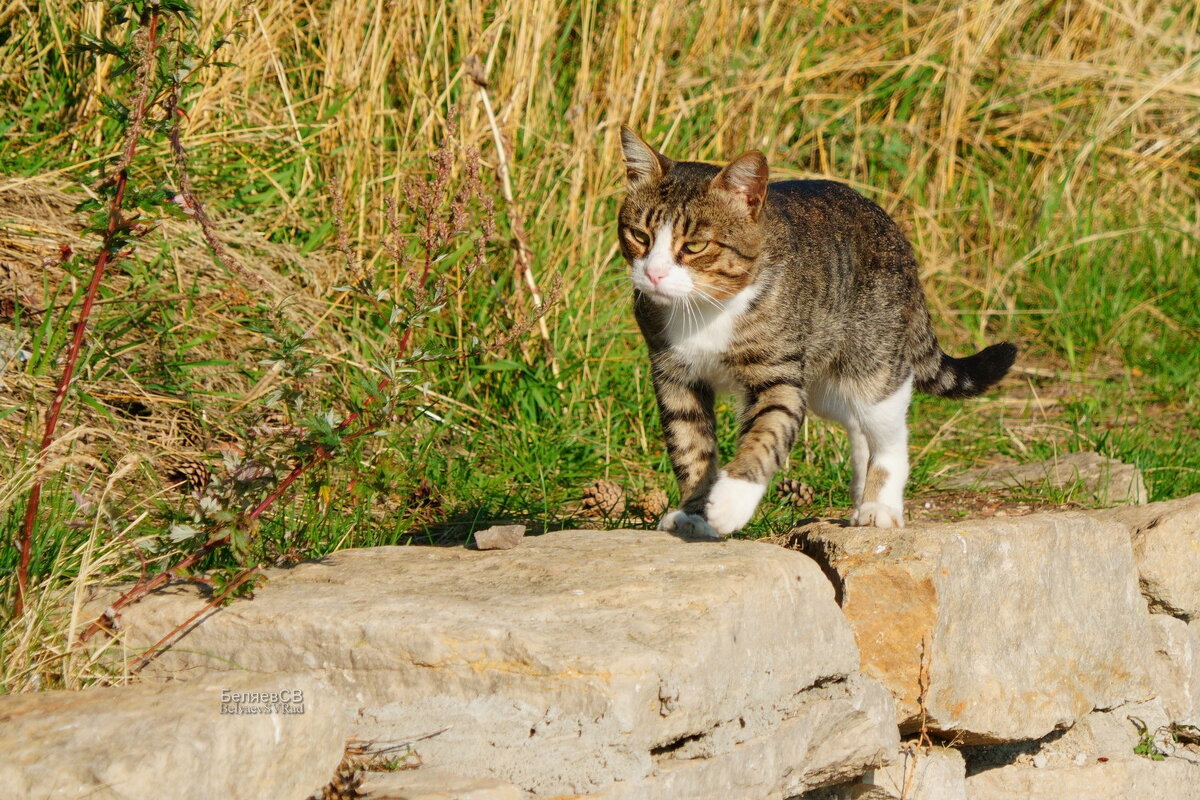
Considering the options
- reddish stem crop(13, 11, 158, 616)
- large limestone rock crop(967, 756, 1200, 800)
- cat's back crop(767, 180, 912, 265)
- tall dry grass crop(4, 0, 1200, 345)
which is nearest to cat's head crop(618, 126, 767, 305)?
cat's back crop(767, 180, 912, 265)

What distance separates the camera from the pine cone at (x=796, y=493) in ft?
13.3

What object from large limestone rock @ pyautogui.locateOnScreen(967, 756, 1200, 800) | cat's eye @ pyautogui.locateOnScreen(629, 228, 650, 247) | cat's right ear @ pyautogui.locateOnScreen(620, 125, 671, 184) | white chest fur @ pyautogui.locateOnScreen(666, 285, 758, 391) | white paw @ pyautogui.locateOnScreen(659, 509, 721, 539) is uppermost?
cat's right ear @ pyautogui.locateOnScreen(620, 125, 671, 184)

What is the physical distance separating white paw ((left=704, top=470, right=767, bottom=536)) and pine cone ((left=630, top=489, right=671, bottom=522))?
0.72 metres

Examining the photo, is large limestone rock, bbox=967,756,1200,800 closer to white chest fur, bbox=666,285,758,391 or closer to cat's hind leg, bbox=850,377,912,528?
cat's hind leg, bbox=850,377,912,528

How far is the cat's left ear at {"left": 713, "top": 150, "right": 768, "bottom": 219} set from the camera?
3420 millimetres

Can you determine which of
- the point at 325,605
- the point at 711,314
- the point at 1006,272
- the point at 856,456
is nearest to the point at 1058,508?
the point at 856,456

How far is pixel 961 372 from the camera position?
4.05 m

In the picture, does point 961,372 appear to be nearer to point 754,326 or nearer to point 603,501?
point 754,326

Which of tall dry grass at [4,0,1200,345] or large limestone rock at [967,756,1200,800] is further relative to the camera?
tall dry grass at [4,0,1200,345]

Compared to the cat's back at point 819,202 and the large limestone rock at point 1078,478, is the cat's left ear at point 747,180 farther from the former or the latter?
the large limestone rock at point 1078,478

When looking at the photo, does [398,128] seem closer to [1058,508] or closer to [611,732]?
[1058,508]

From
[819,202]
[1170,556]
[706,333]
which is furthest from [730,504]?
[1170,556]

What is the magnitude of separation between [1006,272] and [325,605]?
14.4 ft

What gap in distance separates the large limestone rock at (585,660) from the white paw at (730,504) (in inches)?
9.0
